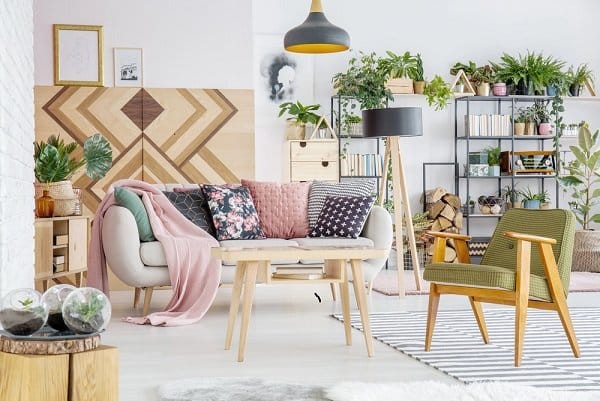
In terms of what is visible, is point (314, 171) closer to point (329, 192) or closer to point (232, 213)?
point (329, 192)

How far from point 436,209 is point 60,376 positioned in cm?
763

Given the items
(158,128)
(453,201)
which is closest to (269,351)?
(158,128)

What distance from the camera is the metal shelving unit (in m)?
9.84

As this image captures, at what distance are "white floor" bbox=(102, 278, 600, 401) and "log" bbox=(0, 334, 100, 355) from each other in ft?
3.66

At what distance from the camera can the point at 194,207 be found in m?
6.79

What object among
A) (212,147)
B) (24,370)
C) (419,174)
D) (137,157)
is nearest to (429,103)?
(419,174)

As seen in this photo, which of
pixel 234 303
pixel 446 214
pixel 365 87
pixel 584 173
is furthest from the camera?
pixel 584 173

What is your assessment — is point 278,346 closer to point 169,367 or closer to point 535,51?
point 169,367

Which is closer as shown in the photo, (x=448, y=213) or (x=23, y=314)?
(x=23, y=314)

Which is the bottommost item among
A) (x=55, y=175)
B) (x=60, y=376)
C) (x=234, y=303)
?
(x=234, y=303)

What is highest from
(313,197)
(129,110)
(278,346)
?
(129,110)

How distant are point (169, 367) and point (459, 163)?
645 centimetres

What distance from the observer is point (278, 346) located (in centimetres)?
485

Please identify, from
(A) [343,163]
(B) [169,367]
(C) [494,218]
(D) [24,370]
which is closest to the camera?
(D) [24,370]
